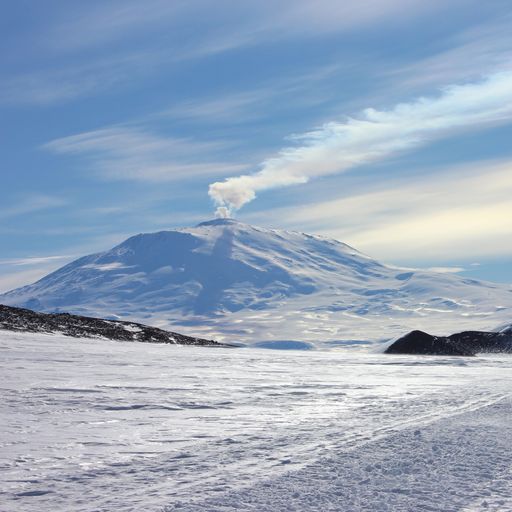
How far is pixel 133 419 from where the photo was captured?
447 inches

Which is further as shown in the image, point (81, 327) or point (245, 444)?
point (81, 327)

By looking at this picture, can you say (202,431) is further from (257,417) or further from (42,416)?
(42,416)

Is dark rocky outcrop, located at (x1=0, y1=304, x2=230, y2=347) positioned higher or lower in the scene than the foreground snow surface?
higher

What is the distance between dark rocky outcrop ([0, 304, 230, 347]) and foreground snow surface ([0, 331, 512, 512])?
17.3 m

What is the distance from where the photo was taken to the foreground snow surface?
6570mm

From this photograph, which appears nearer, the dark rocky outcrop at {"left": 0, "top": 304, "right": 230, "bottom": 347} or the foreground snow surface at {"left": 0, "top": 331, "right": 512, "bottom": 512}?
the foreground snow surface at {"left": 0, "top": 331, "right": 512, "bottom": 512}

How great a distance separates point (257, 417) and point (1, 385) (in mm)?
6035

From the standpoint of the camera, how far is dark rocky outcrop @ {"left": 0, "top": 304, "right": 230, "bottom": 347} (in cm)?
3534

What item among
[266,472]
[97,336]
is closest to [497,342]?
[97,336]

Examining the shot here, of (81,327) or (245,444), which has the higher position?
(81,327)

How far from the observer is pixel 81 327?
3866 centimetres

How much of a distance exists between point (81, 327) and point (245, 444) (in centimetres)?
3103

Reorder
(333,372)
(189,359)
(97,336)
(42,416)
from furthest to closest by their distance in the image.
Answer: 1. (97,336)
2. (189,359)
3. (333,372)
4. (42,416)

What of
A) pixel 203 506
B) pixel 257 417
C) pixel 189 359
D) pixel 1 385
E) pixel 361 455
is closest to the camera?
pixel 203 506
